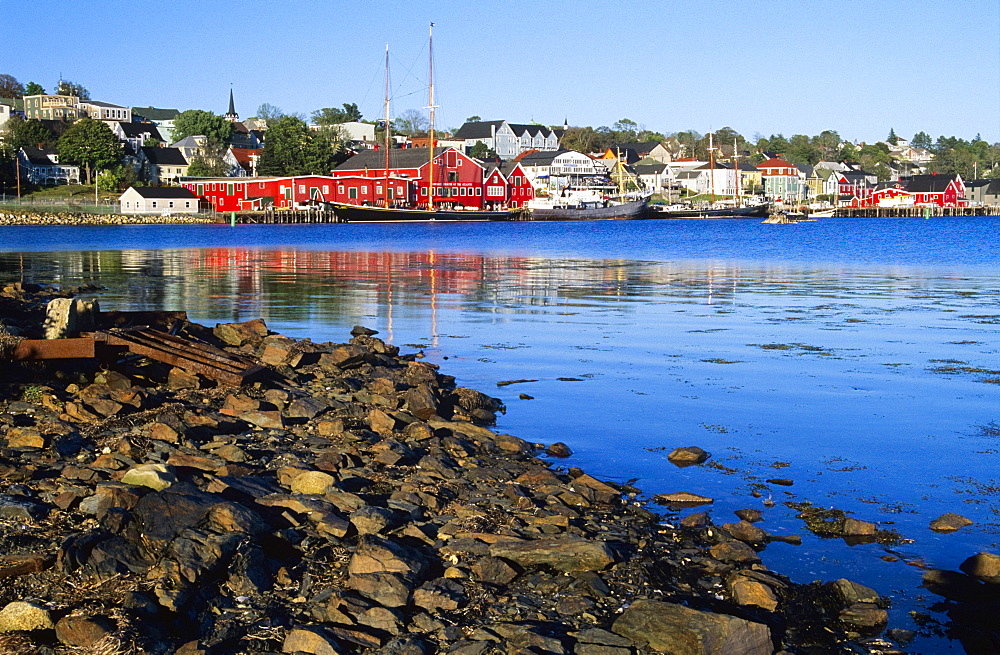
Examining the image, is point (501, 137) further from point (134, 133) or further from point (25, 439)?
point (25, 439)

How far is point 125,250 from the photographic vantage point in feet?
163

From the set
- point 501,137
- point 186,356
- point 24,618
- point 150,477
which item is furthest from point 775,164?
point 24,618

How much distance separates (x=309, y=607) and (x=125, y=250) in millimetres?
47770

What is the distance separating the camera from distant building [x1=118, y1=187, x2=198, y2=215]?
108 metres

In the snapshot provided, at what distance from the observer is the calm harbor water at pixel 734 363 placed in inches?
315

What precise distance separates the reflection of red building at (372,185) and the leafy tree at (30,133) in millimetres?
32638

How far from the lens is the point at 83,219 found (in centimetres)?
10169

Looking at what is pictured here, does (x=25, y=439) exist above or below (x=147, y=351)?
below

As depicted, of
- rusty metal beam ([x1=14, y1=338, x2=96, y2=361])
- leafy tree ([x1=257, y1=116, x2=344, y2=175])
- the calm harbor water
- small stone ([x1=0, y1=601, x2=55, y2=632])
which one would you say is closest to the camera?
small stone ([x1=0, y1=601, x2=55, y2=632])

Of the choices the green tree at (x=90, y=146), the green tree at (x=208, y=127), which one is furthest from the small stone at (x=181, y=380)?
the green tree at (x=208, y=127)

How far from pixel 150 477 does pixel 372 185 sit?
10946 cm

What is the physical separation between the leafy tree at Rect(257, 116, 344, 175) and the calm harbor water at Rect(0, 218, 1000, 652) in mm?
90392

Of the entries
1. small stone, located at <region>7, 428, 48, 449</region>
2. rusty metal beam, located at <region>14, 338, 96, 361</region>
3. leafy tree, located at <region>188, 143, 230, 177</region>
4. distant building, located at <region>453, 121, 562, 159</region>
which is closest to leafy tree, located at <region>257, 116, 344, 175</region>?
leafy tree, located at <region>188, 143, 230, 177</region>

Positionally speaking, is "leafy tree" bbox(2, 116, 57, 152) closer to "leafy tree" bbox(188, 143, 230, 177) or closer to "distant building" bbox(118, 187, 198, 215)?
"leafy tree" bbox(188, 143, 230, 177)
